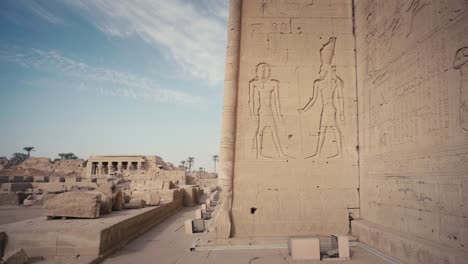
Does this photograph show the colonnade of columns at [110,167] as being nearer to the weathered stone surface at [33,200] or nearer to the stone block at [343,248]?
the weathered stone surface at [33,200]

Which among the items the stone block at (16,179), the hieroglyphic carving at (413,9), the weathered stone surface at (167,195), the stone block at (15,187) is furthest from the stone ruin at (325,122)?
the stone block at (16,179)

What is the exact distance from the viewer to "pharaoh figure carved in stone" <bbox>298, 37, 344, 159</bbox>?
22.9 ft

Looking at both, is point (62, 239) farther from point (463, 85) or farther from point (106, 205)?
point (463, 85)

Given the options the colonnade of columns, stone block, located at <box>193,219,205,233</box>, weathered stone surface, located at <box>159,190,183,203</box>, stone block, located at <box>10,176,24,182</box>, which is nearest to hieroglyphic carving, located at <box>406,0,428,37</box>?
stone block, located at <box>193,219,205,233</box>

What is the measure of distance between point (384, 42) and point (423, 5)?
119 centimetres

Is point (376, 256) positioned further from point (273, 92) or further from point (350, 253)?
point (273, 92)

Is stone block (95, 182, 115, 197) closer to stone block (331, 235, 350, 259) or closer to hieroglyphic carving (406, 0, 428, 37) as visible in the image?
stone block (331, 235, 350, 259)

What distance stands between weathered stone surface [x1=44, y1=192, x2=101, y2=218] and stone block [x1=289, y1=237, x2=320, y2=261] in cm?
449

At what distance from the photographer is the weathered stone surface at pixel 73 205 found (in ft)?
20.8

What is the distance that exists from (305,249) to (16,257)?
4630 mm

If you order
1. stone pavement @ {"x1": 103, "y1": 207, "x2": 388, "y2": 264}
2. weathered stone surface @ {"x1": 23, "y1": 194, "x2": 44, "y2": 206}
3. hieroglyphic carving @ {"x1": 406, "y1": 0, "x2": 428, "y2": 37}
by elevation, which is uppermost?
hieroglyphic carving @ {"x1": 406, "y1": 0, "x2": 428, "y2": 37}

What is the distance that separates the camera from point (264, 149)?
6906mm

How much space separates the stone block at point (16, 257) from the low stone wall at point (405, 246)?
6.07m

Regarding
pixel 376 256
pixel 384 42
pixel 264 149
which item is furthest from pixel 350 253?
pixel 384 42
